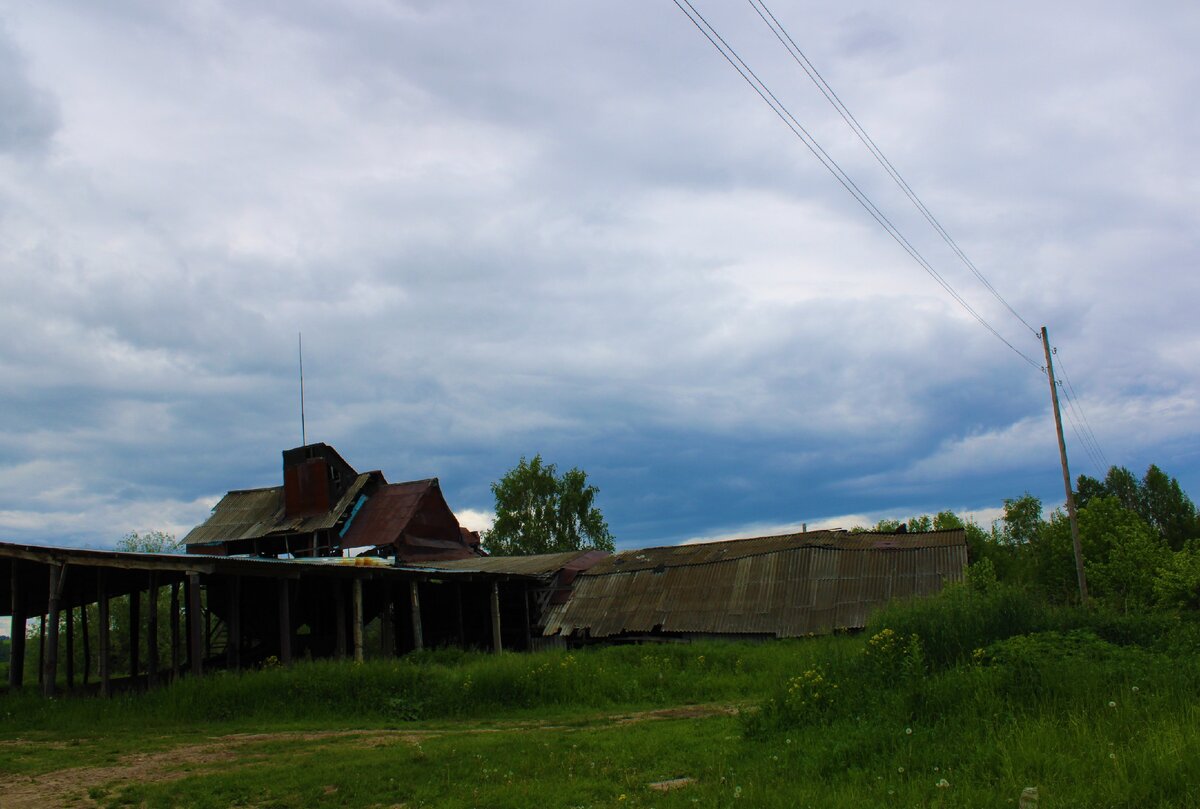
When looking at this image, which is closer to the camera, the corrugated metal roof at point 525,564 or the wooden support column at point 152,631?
the wooden support column at point 152,631

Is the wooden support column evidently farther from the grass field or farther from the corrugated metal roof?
the corrugated metal roof

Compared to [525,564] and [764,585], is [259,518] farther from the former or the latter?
[764,585]

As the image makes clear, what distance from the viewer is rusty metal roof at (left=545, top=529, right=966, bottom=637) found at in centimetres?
2708

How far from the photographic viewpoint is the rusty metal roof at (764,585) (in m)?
27.1

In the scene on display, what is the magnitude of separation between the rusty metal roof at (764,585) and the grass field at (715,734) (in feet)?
34.6

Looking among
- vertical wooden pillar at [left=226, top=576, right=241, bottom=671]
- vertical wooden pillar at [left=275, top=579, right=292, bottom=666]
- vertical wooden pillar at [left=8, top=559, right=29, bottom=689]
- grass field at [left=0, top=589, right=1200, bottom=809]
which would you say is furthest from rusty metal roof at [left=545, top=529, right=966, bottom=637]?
vertical wooden pillar at [left=8, top=559, right=29, bottom=689]

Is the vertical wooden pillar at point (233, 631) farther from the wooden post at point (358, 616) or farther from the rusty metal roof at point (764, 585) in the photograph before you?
the rusty metal roof at point (764, 585)

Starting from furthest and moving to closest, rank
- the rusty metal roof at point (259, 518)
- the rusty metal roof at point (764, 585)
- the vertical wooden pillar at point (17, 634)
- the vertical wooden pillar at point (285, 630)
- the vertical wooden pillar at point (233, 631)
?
the rusty metal roof at point (259, 518), the rusty metal roof at point (764, 585), the vertical wooden pillar at point (17, 634), the vertical wooden pillar at point (285, 630), the vertical wooden pillar at point (233, 631)

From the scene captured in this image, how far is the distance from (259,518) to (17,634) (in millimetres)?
20092

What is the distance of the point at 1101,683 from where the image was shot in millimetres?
8750

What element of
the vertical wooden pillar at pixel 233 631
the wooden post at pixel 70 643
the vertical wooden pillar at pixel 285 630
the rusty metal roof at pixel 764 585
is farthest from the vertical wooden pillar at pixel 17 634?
the rusty metal roof at pixel 764 585

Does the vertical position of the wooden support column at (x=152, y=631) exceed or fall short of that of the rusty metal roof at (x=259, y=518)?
it falls short

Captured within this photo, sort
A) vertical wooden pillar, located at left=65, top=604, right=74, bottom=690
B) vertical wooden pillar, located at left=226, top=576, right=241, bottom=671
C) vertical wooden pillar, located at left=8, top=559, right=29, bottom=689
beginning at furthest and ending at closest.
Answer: vertical wooden pillar, located at left=65, top=604, right=74, bottom=690
vertical wooden pillar, located at left=8, top=559, right=29, bottom=689
vertical wooden pillar, located at left=226, top=576, right=241, bottom=671

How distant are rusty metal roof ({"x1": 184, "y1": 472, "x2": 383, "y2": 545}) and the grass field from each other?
25.8 m
